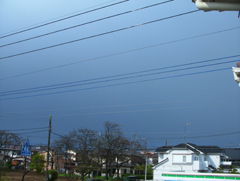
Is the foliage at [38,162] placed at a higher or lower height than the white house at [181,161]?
lower

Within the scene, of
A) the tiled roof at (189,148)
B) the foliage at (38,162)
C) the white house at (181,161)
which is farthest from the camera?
the foliage at (38,162)

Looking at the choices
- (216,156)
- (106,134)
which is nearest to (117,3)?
(106,134)

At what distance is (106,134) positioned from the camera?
4759 centimetres

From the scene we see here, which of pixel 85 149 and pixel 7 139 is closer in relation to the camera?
pixel 85 149

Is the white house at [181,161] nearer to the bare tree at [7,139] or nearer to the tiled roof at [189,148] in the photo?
the tiled roof at [189,148]

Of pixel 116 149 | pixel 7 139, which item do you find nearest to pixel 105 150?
pixel 116 149

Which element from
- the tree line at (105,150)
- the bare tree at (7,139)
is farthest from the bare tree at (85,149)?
the bare tree at (7,139)

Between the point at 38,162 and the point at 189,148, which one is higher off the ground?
the point at 189,148

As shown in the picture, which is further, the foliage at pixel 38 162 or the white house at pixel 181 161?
the foliage at pixel 38 162

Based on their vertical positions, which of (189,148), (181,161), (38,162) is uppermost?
(189,148)

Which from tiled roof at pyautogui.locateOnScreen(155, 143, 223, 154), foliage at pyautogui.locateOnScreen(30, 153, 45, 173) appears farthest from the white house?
foliage at pyautogui.locateOnScreen(30, 153, 45, 173)

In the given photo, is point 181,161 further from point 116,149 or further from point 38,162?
point 38,162

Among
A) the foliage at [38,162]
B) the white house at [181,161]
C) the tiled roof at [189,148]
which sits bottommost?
the foliage at [38,162]

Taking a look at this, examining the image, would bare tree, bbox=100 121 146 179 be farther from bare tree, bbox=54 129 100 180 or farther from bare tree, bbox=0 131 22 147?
bare tree, bbox=0 131 22 147
